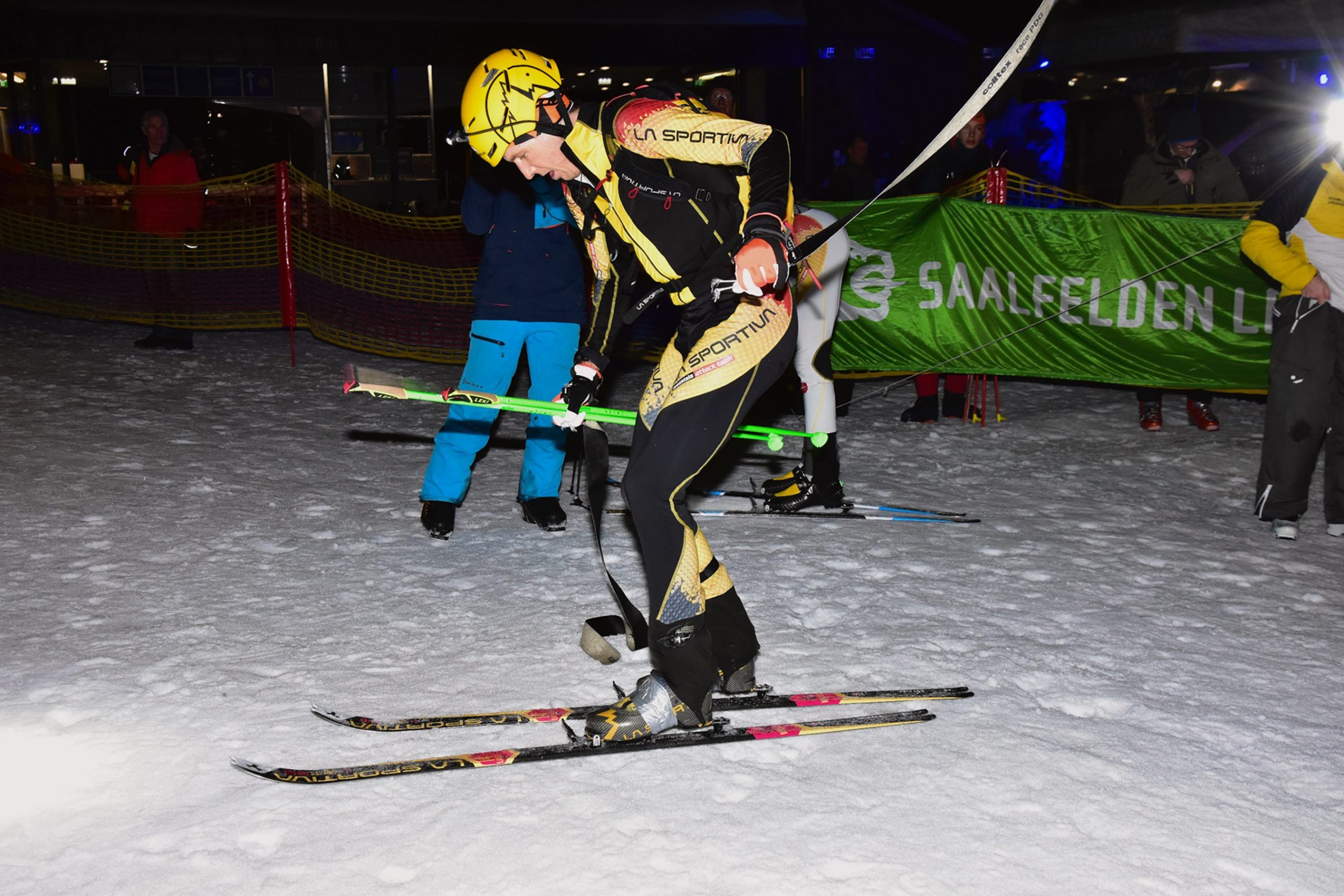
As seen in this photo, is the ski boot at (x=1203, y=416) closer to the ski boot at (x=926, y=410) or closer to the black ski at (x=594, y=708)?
the ski boot at (x=926, y=410)

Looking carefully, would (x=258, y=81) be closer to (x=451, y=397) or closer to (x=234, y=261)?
(x=234, y=261)

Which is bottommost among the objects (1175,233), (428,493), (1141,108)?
(428,493)

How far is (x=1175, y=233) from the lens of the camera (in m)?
7.71

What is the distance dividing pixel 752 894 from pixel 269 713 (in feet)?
5.79

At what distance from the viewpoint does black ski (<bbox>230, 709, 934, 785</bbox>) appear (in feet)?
10.5

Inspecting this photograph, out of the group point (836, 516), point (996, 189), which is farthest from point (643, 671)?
point (996, 189)

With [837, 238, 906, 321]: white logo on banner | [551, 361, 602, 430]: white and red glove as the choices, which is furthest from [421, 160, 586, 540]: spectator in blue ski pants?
[837, 238, 906, 321]: white logo on banner

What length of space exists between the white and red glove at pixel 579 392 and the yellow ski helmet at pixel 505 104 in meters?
0.75

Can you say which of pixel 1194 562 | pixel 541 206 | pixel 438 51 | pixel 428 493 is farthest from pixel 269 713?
pixel 438 51

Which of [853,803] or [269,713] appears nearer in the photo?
[853,803]

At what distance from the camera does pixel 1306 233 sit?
5.53 m

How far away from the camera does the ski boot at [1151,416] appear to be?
7.91 m

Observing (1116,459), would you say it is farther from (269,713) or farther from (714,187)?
(269,713)

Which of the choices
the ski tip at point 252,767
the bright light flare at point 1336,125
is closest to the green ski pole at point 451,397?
the ski tip at point 252,767
